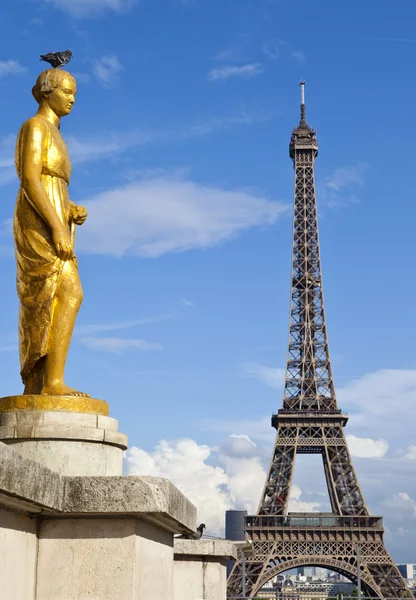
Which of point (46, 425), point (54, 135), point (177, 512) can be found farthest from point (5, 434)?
point (54, 135)

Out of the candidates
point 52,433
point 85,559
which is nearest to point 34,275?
point 52,433

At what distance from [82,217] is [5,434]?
82.2 inches

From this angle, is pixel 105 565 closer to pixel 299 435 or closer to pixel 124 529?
pixel 124 529

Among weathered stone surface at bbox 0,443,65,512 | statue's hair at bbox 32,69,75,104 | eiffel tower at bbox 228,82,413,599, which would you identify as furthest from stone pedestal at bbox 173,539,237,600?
eiffel tower at bbox 228,82,413,599

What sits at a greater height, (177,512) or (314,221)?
(314,221)

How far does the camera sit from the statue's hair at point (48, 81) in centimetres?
764

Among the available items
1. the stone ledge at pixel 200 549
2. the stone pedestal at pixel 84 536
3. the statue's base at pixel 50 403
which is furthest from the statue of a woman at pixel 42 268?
the stone ledge at pixel 200 549

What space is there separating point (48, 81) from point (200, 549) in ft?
16.7

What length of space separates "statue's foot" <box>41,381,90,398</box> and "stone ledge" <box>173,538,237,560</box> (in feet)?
8.51

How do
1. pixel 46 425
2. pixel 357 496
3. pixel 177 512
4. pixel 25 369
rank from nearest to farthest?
pixel 177 512
pixel 46 425
pixel 25 369
pixel 357 496

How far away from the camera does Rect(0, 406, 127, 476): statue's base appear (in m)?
6.47

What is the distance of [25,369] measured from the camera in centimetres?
714

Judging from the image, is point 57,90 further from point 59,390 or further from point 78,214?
point 59,390

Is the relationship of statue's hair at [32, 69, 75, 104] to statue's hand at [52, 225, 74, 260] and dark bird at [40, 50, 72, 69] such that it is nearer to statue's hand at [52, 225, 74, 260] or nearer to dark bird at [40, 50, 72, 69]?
dark bird at [40, 50, 72, 69]
